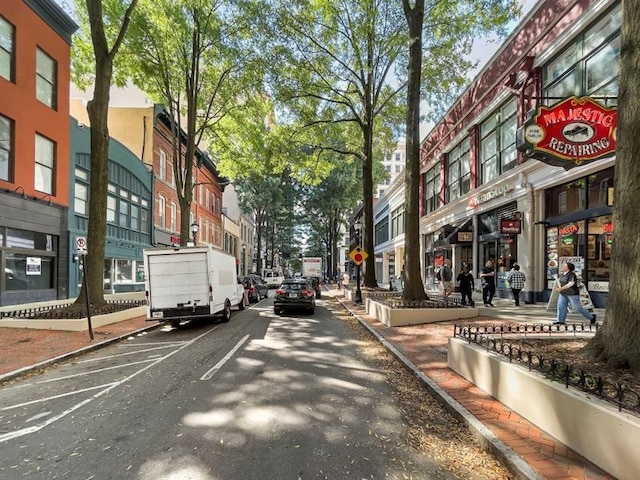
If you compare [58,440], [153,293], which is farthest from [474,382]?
[153,293]

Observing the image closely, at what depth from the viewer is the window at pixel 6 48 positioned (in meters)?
15.1

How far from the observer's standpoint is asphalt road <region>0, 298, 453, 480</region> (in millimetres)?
3904

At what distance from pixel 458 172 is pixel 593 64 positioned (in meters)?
11.5

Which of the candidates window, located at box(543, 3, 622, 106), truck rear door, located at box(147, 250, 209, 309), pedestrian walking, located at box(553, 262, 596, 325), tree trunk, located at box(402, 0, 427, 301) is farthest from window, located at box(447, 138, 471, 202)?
truck rear door, located at box(147, 250, 209, 309)

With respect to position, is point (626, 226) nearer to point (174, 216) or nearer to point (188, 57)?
point (188, 57)

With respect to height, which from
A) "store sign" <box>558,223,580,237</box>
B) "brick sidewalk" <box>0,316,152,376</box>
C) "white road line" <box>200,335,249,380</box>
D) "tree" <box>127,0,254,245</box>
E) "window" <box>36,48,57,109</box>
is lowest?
"brick sidewalk" <box>0,316,152,376</box>

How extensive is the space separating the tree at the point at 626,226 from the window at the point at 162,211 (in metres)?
28.4

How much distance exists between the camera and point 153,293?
12.9 meters

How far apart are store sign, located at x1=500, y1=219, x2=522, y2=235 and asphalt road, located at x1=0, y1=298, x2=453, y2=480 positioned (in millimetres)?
10366

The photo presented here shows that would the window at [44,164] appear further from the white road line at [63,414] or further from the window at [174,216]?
the window at [174,216]

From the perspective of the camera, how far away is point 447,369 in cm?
727

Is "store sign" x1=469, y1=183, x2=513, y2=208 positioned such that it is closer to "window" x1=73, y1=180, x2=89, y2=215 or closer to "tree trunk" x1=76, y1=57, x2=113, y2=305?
"tree trunk" x1=76, y1=57, x2=113, y2=305

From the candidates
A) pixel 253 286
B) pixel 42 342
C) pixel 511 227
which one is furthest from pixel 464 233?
pixel 42 342

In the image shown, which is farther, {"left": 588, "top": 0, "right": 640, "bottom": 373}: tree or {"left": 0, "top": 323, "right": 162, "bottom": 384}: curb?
{"left": 0, "top": 323, "right": 162, "bottom": 384}: curb
